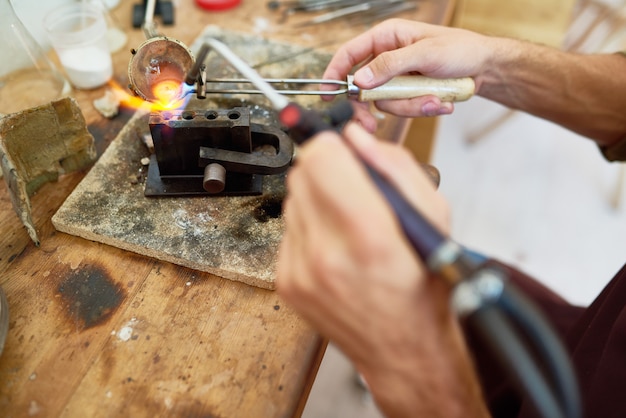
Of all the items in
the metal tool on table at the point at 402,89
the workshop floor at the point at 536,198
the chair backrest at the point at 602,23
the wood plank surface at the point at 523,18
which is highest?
the metal tool on table at the point at 402,89

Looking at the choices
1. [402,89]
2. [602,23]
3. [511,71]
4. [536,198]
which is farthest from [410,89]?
[602,23]

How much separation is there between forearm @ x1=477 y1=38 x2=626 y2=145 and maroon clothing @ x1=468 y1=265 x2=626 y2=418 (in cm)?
40

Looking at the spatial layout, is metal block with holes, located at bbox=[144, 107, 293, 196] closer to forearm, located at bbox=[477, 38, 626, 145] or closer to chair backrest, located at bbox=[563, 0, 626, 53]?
forearm, located at bbox=[477, 38, 626, 145]

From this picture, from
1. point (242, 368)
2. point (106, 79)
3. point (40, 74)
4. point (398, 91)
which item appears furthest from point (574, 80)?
point (40, 74)

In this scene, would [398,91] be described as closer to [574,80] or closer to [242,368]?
[574,80]

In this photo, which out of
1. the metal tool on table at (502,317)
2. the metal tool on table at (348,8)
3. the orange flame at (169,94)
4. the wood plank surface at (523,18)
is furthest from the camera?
the wood plank surface at (523,18)

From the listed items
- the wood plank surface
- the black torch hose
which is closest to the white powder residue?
the black torch hose

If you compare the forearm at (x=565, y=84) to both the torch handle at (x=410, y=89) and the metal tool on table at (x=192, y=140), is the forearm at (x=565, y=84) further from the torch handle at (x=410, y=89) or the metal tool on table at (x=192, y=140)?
the metal tool on table at (x=192, y=140)

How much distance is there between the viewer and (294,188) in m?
0.52

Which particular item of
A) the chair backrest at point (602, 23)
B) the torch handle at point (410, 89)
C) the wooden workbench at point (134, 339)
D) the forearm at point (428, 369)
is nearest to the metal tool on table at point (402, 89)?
the torch handle at point (410, 89)

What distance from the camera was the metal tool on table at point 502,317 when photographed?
45 cm

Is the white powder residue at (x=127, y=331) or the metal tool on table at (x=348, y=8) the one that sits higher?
the metal tool on table at (x=348, y=8)

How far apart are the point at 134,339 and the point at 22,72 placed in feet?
2.23

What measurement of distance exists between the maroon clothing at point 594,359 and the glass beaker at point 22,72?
971 mm
